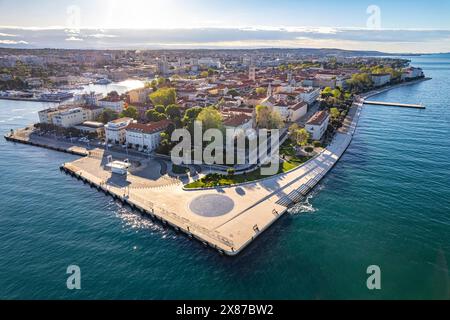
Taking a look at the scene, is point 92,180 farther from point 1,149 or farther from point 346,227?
point 346,227

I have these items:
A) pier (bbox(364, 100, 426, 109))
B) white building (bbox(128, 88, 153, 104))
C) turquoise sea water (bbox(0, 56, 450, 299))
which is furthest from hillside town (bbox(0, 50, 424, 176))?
turquoise sea water (bbox(0, 56, 450, 299))

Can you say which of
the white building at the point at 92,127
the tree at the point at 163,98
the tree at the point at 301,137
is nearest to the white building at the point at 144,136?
the white building at the point at 92,127

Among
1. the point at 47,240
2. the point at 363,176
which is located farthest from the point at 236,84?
the point at 47,240

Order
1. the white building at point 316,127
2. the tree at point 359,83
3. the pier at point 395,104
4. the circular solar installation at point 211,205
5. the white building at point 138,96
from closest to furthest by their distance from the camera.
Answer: the circular solar installation at point 211,205, the white building at point 316,127, the white building at point 138,96, the pier at point 395,104, the tree at point 359,83

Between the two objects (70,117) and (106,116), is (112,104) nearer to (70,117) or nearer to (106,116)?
(106,116)

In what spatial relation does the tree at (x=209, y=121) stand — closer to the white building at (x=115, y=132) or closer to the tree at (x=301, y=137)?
the tree at (x=301, y=137)

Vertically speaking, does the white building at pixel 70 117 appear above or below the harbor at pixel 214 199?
above

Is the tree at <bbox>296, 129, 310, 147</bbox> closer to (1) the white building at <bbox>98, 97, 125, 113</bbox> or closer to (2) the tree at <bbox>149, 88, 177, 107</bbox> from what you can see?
(2) the tree at <bbox>149, 88, 177, 107</bbox>
